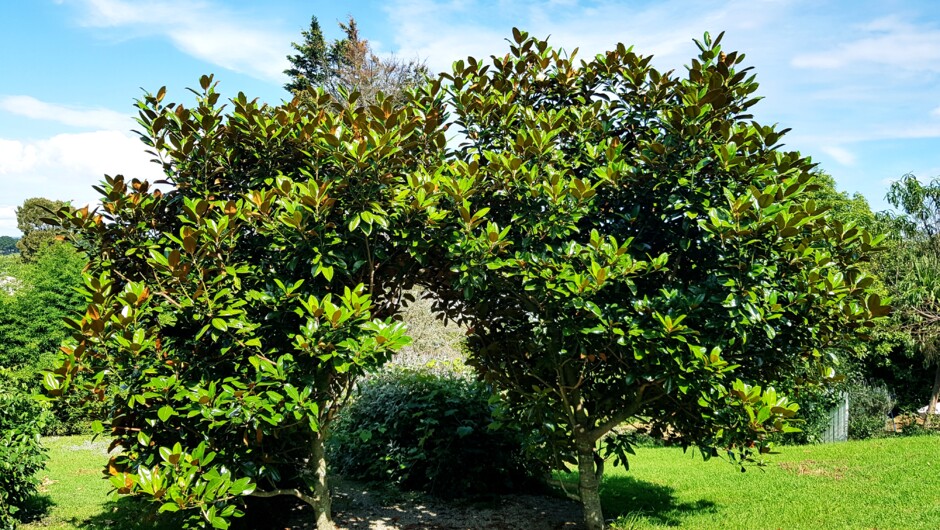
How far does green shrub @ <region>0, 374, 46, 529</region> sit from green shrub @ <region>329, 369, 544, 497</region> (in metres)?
2.79

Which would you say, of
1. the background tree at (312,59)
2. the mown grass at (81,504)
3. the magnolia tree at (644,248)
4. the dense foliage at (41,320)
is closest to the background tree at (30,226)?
the background tree at (312,59)

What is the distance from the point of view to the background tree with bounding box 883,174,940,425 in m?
14.6

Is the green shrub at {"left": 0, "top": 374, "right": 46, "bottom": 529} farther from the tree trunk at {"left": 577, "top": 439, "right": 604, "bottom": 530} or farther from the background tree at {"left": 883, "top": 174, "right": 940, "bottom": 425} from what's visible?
the background tree at {"left": 883, "top": 174, "right": 940, "bottom": 425}

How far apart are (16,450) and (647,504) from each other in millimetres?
6015

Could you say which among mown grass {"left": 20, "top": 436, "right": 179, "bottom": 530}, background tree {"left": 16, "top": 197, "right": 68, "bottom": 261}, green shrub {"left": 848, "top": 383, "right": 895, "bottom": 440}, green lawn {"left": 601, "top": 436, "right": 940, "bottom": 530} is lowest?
mown grass {"left": 20, "top": 436, "right": 179, "bottom": 530}

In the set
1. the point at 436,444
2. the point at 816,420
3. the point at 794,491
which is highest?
the point at 436,444

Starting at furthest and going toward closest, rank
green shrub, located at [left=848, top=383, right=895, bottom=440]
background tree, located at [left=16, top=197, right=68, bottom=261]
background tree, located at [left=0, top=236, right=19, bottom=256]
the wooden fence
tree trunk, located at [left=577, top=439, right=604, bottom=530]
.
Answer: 1. background tree, located at [left=0, top=236, right=19, bottom=256]
2. background tree, located at [left=16, top=197, right=68, bottom=261]
3. green shrub, located at [left=848, top=383, right=895, bottom=440]
4. the wooden fence
5. tree trunk, located at [left=577, top=439, right=604, bottom=530]

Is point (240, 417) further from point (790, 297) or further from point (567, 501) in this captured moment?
point (567, 501)

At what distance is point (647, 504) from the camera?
21.9ft

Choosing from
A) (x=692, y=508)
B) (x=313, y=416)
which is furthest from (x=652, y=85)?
(x=692, y=508)

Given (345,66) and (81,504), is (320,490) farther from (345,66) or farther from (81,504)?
(345,66)

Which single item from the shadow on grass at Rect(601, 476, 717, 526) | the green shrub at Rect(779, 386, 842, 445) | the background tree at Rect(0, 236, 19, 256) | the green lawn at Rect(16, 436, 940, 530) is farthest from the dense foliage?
the background tree at Rect(0, 236, 19, 256)

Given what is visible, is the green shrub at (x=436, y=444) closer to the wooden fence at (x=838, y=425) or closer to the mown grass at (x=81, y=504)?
the mown grass at (x=81, y=504)

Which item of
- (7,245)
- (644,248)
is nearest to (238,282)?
(644,248)
